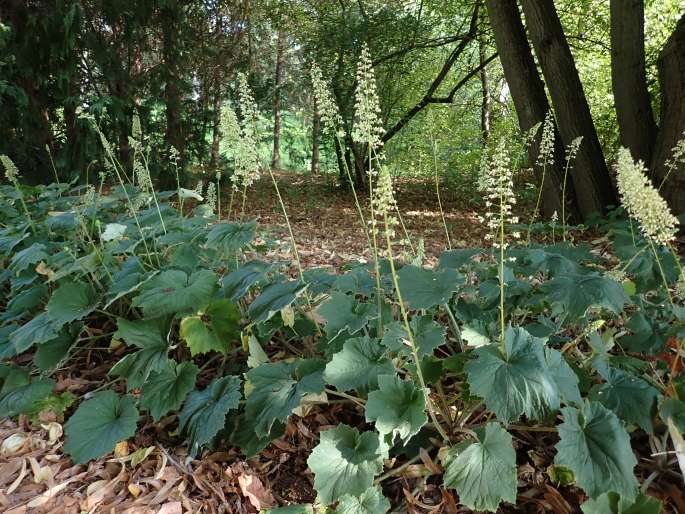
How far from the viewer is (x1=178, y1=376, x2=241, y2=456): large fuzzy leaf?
171cm

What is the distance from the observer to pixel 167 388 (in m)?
1.98

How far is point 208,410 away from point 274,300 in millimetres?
489

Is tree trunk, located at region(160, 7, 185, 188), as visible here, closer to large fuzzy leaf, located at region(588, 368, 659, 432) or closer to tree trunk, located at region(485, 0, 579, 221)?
tree trunk, located at region(485, 0, 579, 221)

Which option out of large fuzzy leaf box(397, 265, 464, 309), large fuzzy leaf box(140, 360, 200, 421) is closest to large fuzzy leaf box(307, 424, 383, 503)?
large fuzzy leaf box(397, 265, 464, 309)

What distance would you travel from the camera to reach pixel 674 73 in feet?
14.9

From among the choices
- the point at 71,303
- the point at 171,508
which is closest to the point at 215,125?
the point at 71,303

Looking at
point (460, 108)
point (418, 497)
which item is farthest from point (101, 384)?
point (460, 108)

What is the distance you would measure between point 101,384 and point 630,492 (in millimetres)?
2312

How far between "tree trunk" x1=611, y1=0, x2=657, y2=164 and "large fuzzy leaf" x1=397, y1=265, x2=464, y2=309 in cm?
430

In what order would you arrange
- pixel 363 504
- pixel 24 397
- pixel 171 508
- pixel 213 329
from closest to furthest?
1. pixel 363 504
2. pixel 171 508
3. pixel 213 329
4. pixel 24 397

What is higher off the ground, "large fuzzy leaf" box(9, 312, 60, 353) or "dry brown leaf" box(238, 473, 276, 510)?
"large fuzzy leaf" box(9, 312, 60, 353)

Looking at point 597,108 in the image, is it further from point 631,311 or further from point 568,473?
point 568,473

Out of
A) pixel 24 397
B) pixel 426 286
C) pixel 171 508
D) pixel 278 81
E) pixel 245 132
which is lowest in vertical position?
pixel 171 508

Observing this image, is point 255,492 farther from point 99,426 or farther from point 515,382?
point 515,382
